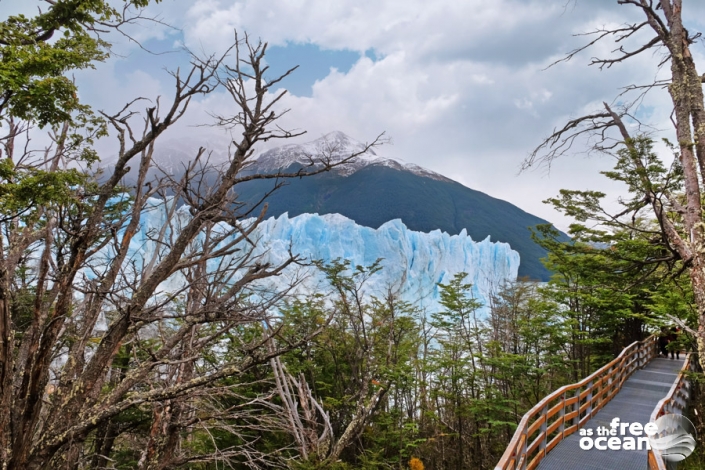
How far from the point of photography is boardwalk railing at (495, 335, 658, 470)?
16.4ft

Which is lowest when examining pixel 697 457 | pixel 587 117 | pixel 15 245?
pixel 697 457

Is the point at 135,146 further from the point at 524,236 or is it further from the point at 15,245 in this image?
the point at 524,236

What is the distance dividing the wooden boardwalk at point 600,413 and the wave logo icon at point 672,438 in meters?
0.16

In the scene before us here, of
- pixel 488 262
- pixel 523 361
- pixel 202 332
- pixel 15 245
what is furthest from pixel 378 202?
pixel 15 245

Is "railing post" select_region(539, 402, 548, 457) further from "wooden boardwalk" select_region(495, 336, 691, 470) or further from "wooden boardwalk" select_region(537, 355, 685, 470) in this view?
"wooden boardwalk" select_region(537, 355, 685, 470)

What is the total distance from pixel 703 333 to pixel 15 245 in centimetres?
919

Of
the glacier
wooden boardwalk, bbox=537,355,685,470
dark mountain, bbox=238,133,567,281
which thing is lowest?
wooden boardwalk, bbox=537,355,685,470

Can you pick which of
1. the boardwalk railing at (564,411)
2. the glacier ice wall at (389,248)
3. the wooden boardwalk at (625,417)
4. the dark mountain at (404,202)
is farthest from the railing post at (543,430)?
the dark mountain at (404,202)

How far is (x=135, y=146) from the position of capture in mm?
4492

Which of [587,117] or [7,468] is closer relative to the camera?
[7,468]

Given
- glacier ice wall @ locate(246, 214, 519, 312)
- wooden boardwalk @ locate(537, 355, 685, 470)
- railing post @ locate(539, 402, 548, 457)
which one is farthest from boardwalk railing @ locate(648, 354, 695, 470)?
glacier ice wall @ locate(246, 214, 519, 312)

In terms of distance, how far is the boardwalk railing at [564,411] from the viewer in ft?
16.4

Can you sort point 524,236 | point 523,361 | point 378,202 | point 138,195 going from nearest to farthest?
point 138,195
point 523,361
point 378,202
point 524,236

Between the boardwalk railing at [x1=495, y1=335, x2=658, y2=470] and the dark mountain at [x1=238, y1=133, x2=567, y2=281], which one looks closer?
the boardwalk railing at [x1=495, y1=335, x2=658, y2=470]
